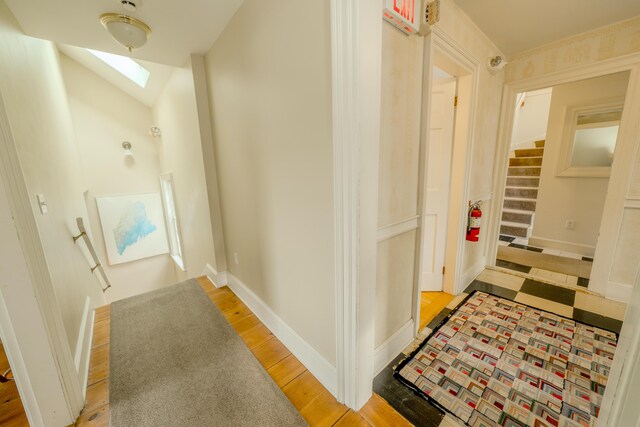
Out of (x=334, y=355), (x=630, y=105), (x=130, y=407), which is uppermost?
(x=630, y=105)

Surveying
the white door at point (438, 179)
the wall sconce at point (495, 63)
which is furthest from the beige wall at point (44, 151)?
the wall sconce at point (495, 63)

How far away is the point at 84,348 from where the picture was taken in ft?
5.34

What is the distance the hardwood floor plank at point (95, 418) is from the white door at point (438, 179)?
2.37 metres

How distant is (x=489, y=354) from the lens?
1603 millimetres

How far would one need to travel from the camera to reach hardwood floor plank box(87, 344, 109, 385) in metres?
1.50

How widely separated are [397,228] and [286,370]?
1.15m

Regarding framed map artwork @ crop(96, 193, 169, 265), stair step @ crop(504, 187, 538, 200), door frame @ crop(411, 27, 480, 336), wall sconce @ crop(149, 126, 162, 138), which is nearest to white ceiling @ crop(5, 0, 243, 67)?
door frame @ crop(411, 27, 480, 336)

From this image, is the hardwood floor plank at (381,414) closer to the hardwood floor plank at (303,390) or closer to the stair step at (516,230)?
the hardwood floor plank at (303,390)

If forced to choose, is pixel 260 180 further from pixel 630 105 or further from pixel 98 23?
pixel 630 105

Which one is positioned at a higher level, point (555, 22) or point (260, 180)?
point (555, 22)

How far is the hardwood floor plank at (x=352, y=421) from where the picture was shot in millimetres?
1188

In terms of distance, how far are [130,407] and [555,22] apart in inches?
158

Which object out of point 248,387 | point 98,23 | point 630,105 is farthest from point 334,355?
→ point 630,105

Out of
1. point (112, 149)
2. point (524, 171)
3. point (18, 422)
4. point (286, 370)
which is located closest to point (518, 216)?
point (524, 171)
